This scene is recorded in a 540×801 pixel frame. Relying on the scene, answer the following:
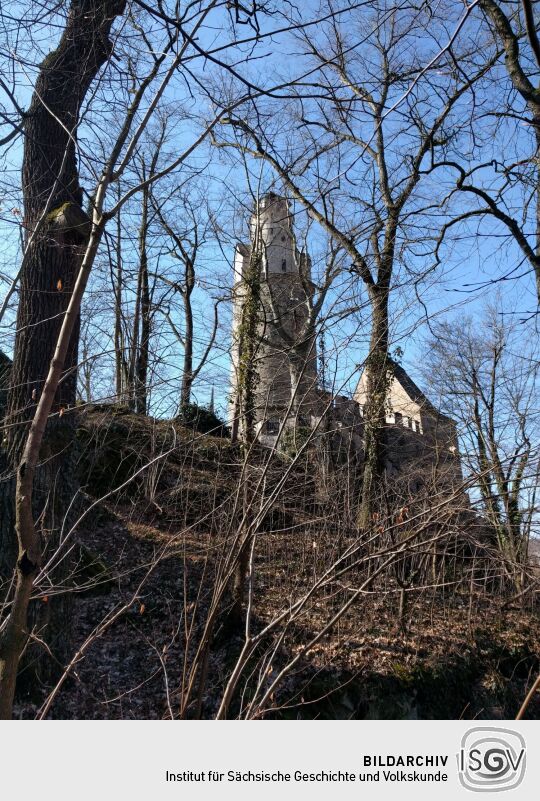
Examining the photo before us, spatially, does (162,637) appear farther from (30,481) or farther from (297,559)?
(30,481)

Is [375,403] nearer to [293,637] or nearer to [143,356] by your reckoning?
[143,356]

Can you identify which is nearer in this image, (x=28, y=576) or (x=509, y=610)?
(x=28, y=576)

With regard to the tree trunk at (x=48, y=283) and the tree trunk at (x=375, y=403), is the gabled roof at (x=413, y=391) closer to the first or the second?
the tree trunk at (x=375, y=403)

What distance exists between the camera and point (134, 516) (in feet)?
32.6

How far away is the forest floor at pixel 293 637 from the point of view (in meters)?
6.01

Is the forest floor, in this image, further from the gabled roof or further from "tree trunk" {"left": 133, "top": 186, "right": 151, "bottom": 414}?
the gabled roof

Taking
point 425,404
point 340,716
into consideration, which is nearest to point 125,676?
point 340,716

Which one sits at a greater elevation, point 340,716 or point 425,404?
point 425,404
